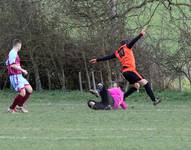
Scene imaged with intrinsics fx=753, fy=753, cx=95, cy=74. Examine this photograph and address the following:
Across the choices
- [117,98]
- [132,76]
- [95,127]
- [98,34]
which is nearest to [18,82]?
[117,98]

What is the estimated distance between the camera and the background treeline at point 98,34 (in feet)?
70.1

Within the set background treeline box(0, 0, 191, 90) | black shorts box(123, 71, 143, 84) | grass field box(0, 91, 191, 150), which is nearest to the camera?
grass field box(0, 91, 191, 150)

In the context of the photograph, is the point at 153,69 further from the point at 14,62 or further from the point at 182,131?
the point at 182,131

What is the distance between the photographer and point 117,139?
36.9 ft

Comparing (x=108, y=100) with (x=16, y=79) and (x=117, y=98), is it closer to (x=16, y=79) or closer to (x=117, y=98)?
(x=117, y=98)

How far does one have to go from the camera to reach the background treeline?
21353 millimetres

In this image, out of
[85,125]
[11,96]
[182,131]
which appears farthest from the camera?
[11,96]

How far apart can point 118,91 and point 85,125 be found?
358 centimetres

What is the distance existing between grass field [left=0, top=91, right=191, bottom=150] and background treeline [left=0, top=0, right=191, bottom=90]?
279 cm

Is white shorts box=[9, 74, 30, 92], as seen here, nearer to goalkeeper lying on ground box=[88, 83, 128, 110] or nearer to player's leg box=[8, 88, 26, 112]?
player's leg box=[8, 88, 26, 112]

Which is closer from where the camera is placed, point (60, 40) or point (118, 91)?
point (118, 91)

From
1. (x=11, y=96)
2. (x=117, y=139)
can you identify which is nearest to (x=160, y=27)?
(x=11, y=96)

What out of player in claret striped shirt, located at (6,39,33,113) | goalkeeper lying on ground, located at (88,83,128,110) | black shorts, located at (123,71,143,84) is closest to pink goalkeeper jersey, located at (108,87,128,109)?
goalkeeper lying on ground, located at (88,83,128,110)

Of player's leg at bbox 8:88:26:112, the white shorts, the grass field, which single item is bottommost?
the grass field
